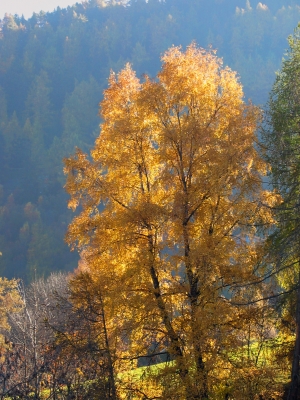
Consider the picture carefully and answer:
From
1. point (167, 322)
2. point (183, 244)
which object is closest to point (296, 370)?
point (167, 322)

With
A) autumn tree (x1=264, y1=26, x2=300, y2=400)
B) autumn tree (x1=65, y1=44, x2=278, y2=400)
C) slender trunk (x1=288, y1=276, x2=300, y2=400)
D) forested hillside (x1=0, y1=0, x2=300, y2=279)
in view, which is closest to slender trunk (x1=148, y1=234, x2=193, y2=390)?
autumn tree (x1=65, y1=44, x2=278, y2=400)

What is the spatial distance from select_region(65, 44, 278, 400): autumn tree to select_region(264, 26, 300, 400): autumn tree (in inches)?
16.4

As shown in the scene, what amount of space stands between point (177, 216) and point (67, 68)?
134 m

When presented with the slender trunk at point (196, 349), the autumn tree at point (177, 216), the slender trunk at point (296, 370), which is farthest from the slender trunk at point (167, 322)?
the slender trunk at point (296, 370)

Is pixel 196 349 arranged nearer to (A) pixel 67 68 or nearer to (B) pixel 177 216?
(B) pixel 177 216

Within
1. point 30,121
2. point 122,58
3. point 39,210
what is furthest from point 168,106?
point 122,58

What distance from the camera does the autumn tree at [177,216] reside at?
30.8ft

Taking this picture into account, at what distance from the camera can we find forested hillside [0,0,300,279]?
8825 centimetres

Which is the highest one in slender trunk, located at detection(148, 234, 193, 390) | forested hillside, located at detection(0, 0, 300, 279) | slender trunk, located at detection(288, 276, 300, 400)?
forested hillside, located at detection(0, 0, 300, 279)

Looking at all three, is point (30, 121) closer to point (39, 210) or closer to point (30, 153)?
point (30, 153)

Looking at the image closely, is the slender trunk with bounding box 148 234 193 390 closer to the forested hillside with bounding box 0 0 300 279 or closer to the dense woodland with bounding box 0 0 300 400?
the dense woodland with bounding box 0 0 300 400

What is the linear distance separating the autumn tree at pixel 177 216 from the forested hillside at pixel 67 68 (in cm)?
6336

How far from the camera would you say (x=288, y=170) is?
9.81 meters

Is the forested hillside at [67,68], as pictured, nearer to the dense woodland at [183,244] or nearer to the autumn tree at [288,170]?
the dense woodland at [183,244]
